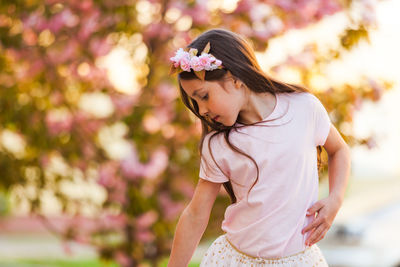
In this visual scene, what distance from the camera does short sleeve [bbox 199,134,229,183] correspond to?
5.75 ft

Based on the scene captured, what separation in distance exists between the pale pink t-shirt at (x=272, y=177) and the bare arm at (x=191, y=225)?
81 millimetres

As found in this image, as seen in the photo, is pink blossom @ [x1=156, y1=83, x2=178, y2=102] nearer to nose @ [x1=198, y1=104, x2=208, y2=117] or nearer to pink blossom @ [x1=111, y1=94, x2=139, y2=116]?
pink blossom @ [x1=111, y1=94, x2=139, y2=116]

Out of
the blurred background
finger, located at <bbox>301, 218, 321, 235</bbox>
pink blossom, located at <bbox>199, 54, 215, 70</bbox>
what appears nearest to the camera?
pink blossom, located at <bbox>199, 54, 215, 70</bbox>

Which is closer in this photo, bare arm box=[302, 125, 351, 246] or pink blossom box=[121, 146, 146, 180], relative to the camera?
bare arm box=[302, 125, 351, 246]

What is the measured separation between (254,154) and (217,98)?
19 cm

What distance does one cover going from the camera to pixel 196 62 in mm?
1668

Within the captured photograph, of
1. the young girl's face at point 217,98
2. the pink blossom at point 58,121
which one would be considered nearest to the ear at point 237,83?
the young girl's face at point 217,98

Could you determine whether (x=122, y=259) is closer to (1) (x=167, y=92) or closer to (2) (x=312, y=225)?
(1) (x=167, y=92)

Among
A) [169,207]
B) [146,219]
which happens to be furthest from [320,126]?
[169,207]

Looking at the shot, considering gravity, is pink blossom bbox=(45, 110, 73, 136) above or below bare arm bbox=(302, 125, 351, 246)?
above

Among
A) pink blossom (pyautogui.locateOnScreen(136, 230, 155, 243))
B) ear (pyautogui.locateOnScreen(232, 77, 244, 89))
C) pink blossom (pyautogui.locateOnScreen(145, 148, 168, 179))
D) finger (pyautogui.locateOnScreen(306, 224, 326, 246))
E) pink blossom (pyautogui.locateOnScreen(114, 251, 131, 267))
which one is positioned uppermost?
ear (pyautogui.locateOnScreen(232, 77, 244, 89))

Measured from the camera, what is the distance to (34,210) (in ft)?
12.6

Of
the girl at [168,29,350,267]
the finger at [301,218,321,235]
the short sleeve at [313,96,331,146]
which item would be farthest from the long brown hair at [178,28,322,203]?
the finger at [301,218,321,235]

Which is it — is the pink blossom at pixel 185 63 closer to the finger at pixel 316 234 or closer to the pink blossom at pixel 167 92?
the finger at pixel 316 234
